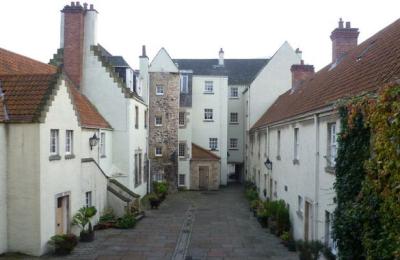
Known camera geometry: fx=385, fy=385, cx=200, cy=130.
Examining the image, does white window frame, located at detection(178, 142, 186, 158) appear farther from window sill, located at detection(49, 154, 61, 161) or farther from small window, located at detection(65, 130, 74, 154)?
window sill, located at detection(49, 154, 61, 161)

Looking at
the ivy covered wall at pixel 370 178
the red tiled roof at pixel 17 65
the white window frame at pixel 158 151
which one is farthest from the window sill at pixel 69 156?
the white window frame at pixel 158 151

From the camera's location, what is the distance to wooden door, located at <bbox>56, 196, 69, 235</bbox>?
1587cm

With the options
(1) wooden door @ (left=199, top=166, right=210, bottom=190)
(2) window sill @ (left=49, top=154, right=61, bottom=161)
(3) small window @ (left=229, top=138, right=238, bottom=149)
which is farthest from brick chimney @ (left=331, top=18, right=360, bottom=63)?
(3) small window @ (left=229, top=138, right=238, bottom=149)

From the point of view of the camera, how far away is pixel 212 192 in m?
35.8

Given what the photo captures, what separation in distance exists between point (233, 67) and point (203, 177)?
1509 cm

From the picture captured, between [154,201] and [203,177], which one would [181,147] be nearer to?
[203,177]

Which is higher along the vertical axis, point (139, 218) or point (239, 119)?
point (239, 119)

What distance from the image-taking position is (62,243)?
1434cm

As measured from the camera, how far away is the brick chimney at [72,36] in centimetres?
2295

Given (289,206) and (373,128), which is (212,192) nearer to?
(289,206)

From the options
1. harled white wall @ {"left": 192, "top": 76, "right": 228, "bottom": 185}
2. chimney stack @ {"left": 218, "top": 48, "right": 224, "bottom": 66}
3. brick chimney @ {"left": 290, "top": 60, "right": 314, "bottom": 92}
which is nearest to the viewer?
brick chimney @ {"left": 290, "top": 60, "right": 314, "bottom": 92}

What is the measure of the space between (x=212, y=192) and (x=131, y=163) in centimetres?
1289

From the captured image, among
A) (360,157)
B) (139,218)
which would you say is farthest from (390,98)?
(139,218)

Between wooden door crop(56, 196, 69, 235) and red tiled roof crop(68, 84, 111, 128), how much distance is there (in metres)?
4.33
